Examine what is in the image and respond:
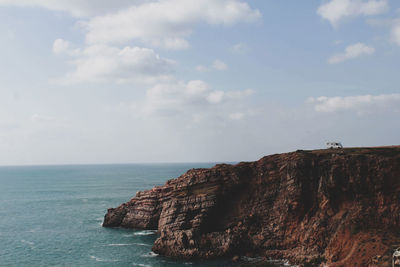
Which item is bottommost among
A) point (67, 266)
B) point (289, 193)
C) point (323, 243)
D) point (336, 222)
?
point (67, 266)

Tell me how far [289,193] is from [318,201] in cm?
623

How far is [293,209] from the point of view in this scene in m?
70.2

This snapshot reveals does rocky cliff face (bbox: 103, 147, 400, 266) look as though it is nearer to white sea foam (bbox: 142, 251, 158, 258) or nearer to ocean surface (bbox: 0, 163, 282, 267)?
white sea foam (bbox: 142, 251, 158, 258)

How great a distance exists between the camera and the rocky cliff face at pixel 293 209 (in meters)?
60.5

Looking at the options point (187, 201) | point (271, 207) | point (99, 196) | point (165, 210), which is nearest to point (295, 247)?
point (271, 207)

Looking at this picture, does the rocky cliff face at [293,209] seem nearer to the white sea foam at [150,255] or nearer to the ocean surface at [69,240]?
the white sea foam at [150,255]

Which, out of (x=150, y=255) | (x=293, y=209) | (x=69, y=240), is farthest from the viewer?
(x=69, y=240)

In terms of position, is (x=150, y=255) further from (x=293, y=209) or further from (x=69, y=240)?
(x=293, y=209)

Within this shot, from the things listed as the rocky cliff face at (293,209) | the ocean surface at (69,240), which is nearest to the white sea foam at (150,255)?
the ocean surface at (69,240)

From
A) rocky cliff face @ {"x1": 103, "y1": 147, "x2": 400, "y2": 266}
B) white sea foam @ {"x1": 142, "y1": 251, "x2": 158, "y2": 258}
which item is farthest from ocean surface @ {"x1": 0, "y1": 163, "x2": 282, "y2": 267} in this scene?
rocky cliff face @ {"x1": 103, "y1": 147, "x2": 400, "y2": 266}

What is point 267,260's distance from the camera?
6488 cm

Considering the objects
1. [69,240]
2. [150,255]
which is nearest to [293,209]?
[150,255]

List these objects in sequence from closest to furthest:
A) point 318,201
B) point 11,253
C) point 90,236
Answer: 1. point 318,201
2. point 11,253
3. point 90,236

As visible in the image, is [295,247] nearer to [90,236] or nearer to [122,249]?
[122,249]
